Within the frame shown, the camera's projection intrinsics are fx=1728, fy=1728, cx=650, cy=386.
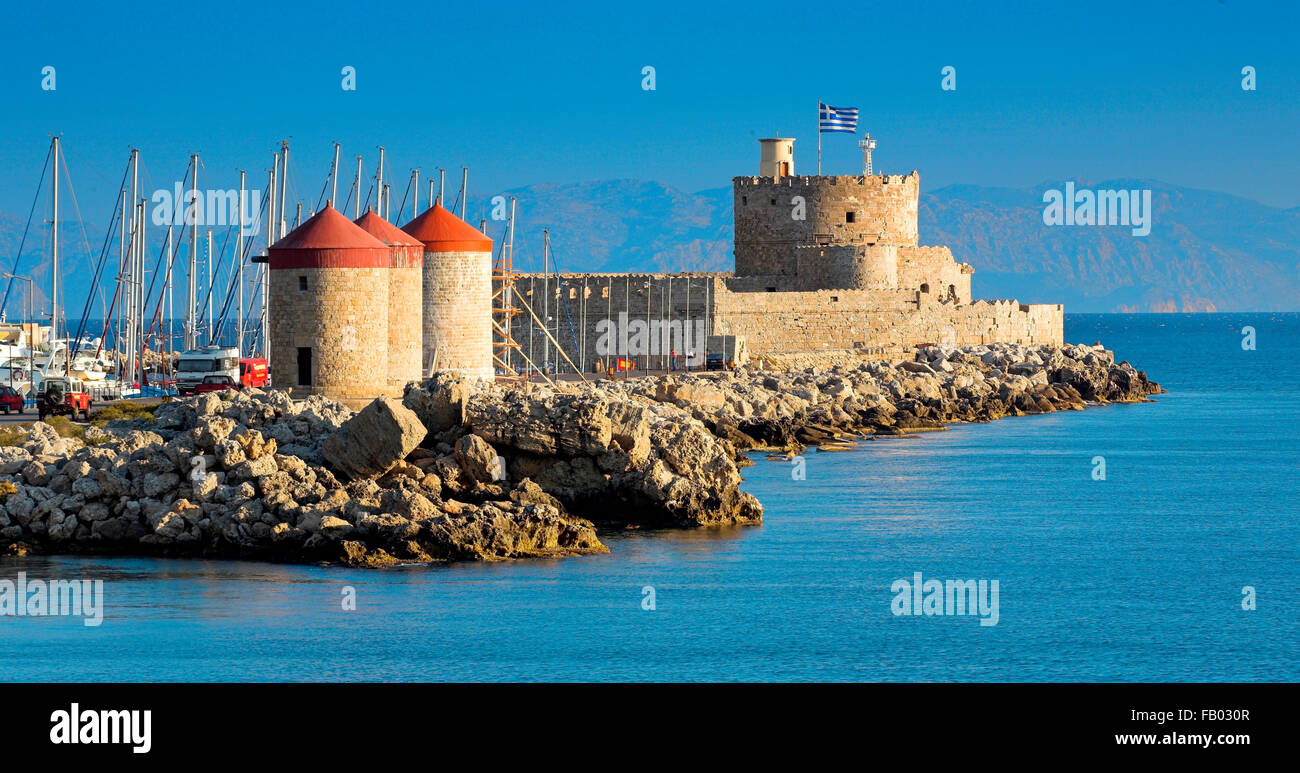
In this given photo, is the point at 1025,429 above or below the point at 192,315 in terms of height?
below

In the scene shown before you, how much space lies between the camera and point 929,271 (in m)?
49.6

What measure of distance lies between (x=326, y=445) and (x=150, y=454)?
2117 mm

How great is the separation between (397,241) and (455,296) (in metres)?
1.78

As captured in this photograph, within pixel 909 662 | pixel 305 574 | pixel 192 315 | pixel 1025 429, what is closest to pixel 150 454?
pixel 305 574

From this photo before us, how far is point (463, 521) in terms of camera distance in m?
19.5

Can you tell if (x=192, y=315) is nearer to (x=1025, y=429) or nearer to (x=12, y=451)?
(x=1025, y=429)

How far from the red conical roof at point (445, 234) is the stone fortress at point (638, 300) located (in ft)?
0.10

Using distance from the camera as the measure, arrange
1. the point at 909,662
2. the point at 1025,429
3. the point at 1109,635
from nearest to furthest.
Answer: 1. the point at 909,662
2. the point at 1109,635
3. the point at 1025,429

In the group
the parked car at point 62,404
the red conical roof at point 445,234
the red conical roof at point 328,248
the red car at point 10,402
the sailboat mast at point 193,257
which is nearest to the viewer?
the red conical roof at point 328,248

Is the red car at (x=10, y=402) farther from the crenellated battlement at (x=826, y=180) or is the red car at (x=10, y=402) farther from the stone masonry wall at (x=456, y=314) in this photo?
the crenellated battlement at (x=826, y=180)

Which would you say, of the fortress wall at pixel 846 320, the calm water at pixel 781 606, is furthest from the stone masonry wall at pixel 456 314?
the fortress wall at pixel 846 320

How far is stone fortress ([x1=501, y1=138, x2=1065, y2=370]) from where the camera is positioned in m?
43.4

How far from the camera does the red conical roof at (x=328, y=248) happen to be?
25625 millimetres
